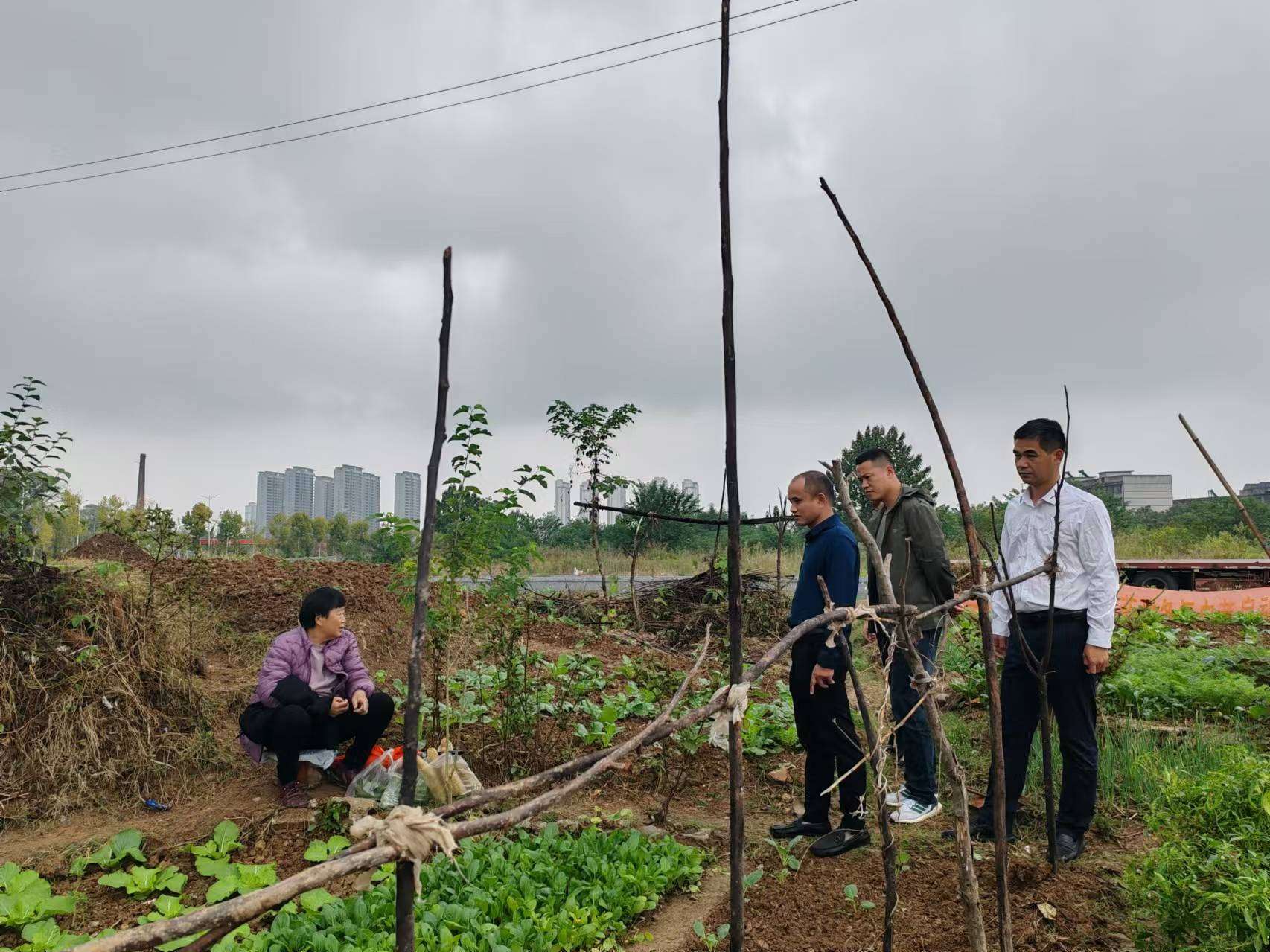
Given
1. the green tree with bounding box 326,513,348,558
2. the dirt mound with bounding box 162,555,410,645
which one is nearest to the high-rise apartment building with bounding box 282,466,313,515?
the green tree with bounding box 326,513,348,558

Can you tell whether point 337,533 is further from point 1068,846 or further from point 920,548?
point 1068,846

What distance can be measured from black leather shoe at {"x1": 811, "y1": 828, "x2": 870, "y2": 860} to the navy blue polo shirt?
0.73 meters

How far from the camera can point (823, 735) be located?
143 inches

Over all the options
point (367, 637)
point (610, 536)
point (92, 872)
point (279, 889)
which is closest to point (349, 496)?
point (610, 536)

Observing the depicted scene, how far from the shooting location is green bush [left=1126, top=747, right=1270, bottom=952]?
2008mm

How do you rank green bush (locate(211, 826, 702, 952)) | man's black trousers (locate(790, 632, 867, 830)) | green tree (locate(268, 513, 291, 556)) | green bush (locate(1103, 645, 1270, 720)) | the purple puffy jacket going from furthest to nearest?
1. green tree (locate(268, 513, 291, 556))
2. green bush (locate(1103, 645, 1270, 720))
3. the purple puffy jacket
4. man's black trousers (locate(790, 632, 867, 830))
5. green bush (locate(211, 826, 702, 952))

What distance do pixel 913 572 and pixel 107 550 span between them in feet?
38.6

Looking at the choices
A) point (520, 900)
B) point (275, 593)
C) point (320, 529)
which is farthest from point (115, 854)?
point (320, 529)

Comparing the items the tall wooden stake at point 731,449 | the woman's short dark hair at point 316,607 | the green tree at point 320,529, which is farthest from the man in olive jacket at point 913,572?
the green tree at point 320,529

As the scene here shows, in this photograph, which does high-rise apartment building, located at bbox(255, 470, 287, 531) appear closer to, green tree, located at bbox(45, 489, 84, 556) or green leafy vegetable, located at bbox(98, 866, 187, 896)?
green tree, located at bbox(45, 489, 84, 556)

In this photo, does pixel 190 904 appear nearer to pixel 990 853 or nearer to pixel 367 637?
pixel 990 853

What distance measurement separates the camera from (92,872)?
355 cm

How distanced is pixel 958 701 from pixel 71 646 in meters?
5.83

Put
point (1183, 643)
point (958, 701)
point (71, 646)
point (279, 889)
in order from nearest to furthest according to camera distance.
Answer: point (279, 889) < point (71, 646) < point (958, 701) < point (1183, 643)
